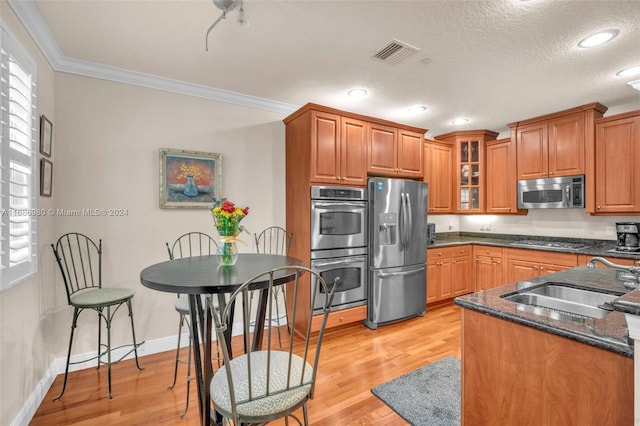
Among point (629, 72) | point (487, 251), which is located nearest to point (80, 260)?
point (487, 251)

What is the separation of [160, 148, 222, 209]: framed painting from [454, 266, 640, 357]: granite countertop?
2565 mm

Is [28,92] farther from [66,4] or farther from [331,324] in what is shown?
[331,324]

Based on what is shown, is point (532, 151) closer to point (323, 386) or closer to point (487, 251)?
point (487, 251)

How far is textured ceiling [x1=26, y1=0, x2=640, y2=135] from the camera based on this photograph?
190cm

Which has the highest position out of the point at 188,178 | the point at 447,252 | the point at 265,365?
the point at 188,178

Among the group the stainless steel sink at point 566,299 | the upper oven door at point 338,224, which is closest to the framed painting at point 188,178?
the upper oven door at point 338,224

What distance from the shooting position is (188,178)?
3.03 m

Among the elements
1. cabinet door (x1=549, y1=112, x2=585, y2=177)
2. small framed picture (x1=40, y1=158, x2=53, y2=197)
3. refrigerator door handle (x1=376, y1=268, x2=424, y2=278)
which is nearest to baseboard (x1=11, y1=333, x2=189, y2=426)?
small framed picture (x1=40, y1=158, x2=53, y2=197)

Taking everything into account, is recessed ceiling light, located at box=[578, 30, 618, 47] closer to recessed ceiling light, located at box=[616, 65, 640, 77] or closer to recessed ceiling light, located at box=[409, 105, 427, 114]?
recessed ceiling light, located at box=[616, 65, 640, 77]

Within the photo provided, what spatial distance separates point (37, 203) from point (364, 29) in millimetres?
2620

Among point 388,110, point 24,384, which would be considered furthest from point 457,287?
point 24,384

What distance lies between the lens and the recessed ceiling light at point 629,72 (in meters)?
2.66

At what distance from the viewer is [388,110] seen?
3795 mm

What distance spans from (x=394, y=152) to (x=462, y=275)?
2173mm
